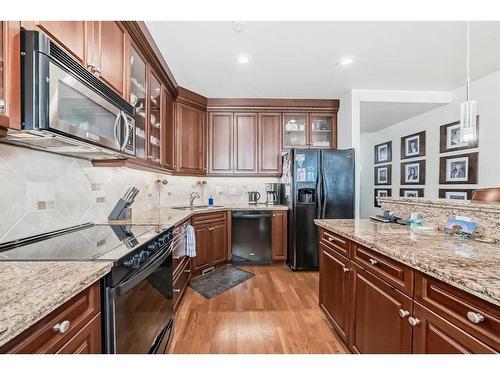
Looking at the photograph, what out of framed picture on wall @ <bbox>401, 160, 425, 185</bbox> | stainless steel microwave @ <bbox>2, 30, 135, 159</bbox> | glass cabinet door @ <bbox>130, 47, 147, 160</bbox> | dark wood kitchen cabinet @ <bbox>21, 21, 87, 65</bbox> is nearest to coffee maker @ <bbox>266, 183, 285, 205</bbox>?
glass cabinet door @ <bbox>130, 47, 147, 160</bbox>

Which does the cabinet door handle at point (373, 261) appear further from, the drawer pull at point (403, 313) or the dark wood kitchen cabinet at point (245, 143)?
the dark wood kitchen cabinet at point (245, 143)

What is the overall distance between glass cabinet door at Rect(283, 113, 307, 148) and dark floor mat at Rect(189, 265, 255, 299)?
2049mm

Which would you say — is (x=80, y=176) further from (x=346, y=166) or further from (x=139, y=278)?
(x=346, y=166)

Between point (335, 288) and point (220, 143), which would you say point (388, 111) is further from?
point (335, 288)

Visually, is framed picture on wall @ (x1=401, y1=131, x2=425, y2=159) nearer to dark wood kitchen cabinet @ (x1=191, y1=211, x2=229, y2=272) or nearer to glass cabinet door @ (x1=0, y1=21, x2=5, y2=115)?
dark wood kitchen cabinet @ (x1=191, y1=211, x2=229, y2=272)

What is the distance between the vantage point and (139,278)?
1115 millimetres

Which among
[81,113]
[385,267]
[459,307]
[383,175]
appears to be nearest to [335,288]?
[385,267]

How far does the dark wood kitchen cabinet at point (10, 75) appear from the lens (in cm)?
79

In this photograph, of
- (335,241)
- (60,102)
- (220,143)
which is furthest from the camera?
(220,143)

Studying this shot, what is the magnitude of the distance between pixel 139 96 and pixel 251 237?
2225 millimetres

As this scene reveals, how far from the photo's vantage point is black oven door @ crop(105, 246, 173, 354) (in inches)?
36.0

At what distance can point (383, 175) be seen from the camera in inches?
196

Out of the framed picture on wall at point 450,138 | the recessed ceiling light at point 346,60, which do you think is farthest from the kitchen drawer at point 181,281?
the framed picture on wall at point 450,138
